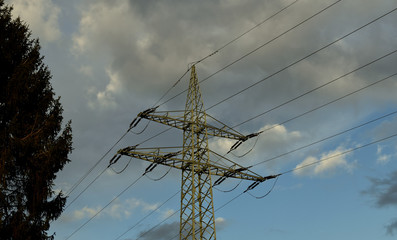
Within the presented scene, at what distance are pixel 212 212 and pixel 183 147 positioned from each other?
11.7 ft

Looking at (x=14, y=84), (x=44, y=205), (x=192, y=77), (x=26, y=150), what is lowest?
(x=44, y=205)

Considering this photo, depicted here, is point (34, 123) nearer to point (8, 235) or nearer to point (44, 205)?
point (44, 205)

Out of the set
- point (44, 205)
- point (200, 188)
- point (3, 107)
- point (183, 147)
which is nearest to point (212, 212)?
point (200, 188)

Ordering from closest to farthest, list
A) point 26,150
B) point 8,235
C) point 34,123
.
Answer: point 8,235
point 26,150
point 34,123

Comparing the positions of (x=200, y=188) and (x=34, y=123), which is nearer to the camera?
(x=34, y=123)

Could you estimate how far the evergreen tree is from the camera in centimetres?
1356

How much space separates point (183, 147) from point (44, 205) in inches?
279

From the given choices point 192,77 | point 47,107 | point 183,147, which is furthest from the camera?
point 192,77

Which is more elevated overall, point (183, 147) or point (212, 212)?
point (183, 147)

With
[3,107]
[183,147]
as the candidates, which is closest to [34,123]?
[3,107]

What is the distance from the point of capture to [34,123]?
15.0 meters

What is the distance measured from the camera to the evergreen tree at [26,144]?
1356 cm

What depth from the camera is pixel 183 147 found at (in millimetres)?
19453

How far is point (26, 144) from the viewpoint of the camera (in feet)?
45.6
